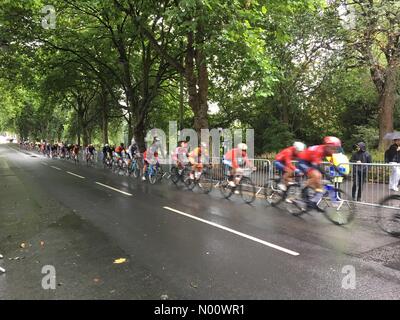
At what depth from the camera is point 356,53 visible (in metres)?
18.3

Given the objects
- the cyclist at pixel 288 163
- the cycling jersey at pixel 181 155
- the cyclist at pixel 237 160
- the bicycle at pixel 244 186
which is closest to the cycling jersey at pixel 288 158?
the cyclist at pixel 288 163

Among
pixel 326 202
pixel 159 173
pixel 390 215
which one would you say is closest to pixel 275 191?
pixel 326 202

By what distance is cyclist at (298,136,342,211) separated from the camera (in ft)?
27.5

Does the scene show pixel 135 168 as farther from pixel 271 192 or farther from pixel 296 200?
pixel 296 200

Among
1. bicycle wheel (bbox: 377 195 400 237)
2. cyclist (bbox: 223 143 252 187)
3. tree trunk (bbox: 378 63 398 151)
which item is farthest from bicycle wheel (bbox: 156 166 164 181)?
tree trunk (bbox: 378 63 398 151)

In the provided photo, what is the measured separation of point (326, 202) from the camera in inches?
363

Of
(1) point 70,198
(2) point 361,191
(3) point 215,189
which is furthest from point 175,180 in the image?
(2) point 361,191

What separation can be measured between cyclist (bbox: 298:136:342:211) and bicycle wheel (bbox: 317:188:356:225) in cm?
30

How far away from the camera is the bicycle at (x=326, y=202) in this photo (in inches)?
336

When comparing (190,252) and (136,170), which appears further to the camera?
(136,170)

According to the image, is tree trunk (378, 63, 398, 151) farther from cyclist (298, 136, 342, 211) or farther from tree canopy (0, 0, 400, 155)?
cyclist (298, 136, 342, 211)

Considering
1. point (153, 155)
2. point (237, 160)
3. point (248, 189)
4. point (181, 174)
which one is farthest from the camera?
point (153, 155)

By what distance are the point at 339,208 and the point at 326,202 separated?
22.4 inches

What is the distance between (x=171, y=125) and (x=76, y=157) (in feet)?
30.1
